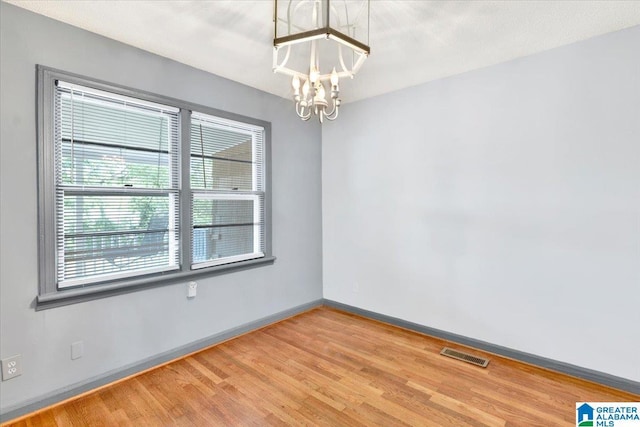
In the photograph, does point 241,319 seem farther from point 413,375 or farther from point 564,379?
point 564,379

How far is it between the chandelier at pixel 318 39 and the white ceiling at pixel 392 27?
0.11m

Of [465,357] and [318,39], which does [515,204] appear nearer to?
[465,357]

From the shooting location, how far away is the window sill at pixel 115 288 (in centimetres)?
211

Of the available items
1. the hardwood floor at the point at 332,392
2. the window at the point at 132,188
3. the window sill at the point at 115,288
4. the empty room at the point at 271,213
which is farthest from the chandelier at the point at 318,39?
the hardwood floor at the point at 332,392

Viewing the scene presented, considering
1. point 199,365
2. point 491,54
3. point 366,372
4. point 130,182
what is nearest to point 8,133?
point 130,182

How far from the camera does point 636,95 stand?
2191 millimetres

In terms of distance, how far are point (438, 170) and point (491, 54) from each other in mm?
1095

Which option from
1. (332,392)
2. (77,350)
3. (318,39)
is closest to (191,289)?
(77,350)

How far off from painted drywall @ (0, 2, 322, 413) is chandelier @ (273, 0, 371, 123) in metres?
1.06

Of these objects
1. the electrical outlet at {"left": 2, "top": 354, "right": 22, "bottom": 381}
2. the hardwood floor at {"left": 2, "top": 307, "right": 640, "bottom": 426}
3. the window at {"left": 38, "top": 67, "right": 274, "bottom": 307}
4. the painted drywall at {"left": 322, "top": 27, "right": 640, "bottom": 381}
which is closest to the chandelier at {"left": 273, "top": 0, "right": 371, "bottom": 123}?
the window at {"left": 38, "top": 67, "right": 274, "bottom": 307}

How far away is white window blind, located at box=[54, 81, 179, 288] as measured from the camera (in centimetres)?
221

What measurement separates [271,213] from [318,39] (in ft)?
7.02

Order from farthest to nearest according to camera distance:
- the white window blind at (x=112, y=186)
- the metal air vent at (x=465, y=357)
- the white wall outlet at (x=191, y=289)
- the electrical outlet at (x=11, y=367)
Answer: the white wall outlet at (x=191, y=289) → the metal air vent at (x=465, y=357) → the white window blind at (x=112, y=186) → the electrical outlet at (x=11, y=367)

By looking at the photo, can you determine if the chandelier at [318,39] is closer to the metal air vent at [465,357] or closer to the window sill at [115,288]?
the window sill at [115,288]
